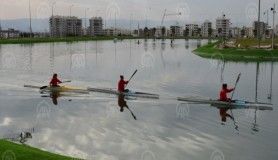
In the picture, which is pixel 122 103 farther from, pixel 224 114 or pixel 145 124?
pixel 224 114

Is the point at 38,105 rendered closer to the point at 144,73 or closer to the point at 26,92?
the point at 26,92

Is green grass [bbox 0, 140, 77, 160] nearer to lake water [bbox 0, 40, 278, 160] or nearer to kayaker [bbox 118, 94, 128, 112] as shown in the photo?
lake water [bbox 0, 40, 278, 160]

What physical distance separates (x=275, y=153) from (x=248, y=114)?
9.56m

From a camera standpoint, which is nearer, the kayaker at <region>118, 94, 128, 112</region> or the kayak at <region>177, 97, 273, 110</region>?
the kayak at <region>177, 97, 273, 110</region>

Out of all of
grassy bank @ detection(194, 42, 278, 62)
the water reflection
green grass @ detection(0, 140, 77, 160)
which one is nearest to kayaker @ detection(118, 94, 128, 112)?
the water reflection

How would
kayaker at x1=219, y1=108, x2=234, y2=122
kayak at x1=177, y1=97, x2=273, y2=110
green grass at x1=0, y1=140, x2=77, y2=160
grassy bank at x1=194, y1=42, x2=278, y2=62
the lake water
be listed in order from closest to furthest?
green grass at x1=0, y1=140, x2=77, y2=160 < the lake water < kayaker at x1=219, y1=108, x2=234, y2=122 < kayak at x1=177, y1=97, x2=273, y2=110 < grassy bank at x1=194, y1=42, x2=278, y2=62

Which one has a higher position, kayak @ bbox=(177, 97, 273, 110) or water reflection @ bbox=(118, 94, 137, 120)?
kayak @ bbox=(177, 97, 273, 110)

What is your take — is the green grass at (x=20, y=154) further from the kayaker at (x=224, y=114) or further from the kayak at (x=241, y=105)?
the kayak at (x=241, y=105)

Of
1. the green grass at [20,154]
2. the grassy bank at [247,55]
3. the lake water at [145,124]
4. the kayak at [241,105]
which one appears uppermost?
the grassy bank at [247,55]

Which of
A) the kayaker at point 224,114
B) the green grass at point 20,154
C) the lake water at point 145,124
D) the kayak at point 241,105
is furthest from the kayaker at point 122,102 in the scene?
the green grass at point 20,154

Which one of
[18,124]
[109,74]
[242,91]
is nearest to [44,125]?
[18,124]

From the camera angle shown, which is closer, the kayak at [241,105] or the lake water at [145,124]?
the lake water at [145,124]

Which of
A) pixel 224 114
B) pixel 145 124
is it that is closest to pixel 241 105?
pixel 224 114

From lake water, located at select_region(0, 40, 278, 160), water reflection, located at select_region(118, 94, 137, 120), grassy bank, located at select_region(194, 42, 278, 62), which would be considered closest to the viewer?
lake water, located at select_region(0, 40, 278, 160)
